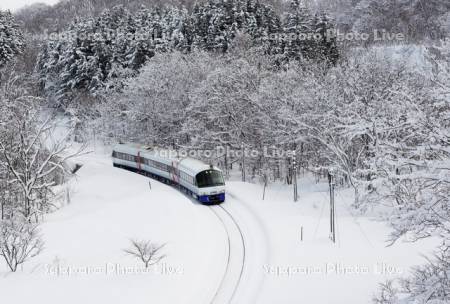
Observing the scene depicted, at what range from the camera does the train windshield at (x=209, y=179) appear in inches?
1204

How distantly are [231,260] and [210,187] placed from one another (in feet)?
32.9

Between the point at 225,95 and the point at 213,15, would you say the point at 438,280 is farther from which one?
the point at 213,15

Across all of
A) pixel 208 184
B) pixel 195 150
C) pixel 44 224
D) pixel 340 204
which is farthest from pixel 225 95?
pixel 44 224

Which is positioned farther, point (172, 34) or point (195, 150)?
point (172, 34)

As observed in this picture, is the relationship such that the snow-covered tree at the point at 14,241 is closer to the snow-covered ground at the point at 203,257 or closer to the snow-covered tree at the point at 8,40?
the snow-covered ground at the point at 203,257

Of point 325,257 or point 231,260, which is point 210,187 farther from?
point 325,257

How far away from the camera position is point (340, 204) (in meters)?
29.4

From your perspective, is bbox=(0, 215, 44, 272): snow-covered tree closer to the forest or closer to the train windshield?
the forest

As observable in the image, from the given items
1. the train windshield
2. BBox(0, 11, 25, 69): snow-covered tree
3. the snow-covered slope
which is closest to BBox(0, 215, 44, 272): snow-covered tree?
the snow-covered slope

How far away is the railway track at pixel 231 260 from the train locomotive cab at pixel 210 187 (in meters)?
1.09

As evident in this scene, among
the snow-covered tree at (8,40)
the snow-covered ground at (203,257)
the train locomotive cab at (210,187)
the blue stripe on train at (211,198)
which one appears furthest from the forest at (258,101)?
the blue stripe on train at (211,198)

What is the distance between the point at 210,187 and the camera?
30.4 metres

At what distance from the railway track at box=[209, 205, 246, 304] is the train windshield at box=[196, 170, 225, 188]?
2.00m

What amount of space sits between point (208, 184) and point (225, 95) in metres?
13.0
